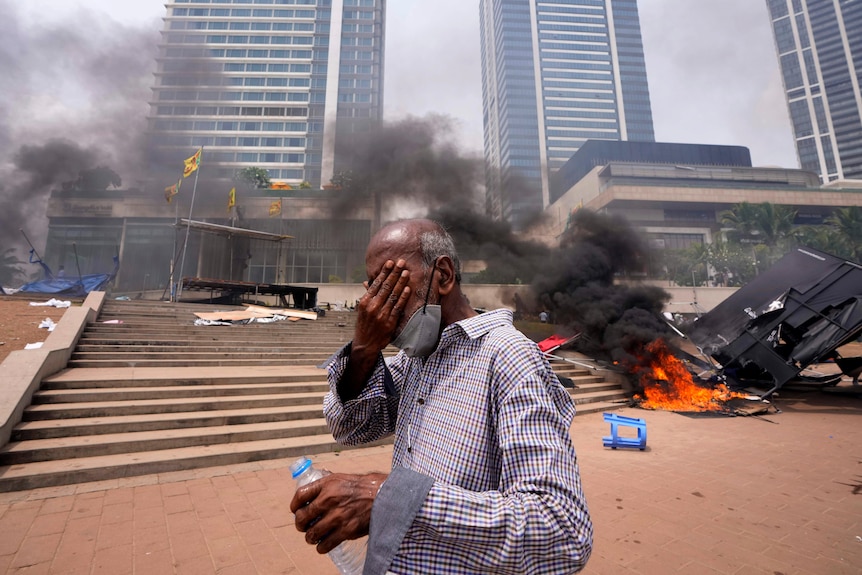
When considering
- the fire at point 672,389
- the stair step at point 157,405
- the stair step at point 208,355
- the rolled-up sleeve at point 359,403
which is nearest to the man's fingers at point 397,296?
the rolled-up sleeve at point 359,403

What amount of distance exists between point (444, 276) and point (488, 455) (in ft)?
1.77

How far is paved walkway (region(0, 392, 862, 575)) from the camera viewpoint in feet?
8.95

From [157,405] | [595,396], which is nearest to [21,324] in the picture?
[157,405]

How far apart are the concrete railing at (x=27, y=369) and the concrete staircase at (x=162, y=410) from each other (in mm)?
156

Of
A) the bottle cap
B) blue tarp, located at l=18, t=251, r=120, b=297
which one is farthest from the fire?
blue tarp, located at l=18, t=251, r=120, b=297

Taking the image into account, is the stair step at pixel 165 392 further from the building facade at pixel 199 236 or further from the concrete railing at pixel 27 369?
the building facade at pixel 199 236

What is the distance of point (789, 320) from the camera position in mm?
9672

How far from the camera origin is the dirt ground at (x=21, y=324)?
7.43 metres

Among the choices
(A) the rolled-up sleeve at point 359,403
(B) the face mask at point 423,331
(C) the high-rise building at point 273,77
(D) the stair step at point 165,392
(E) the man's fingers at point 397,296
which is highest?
(C) the high-rise building at point 273,77

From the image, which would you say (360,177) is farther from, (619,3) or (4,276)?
(619,3)

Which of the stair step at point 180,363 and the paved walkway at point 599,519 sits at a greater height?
the stair step at point 180,363

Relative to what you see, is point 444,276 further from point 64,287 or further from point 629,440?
point 64,287

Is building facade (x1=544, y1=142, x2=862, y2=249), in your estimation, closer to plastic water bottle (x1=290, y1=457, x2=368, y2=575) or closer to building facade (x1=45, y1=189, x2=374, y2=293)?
building facade (x1=45, y1=189, x2=374, y2=293)

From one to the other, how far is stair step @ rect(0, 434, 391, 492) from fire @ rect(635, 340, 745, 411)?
8.50 m
